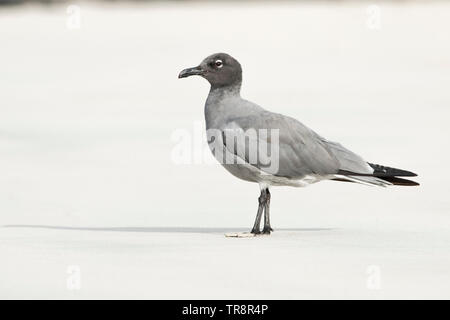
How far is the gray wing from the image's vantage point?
12.0 meters

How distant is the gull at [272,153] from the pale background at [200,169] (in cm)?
48

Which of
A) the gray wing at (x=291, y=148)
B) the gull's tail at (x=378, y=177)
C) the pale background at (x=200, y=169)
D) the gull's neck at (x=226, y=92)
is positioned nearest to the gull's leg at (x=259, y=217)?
the pale background at (x=200, y=169)

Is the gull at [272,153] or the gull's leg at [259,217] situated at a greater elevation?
the gull at [272,153]

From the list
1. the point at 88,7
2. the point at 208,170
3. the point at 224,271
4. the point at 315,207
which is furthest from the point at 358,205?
the point at 88,7

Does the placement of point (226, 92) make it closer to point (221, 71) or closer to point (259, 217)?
point (221, 71)

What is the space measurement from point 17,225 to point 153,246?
1662 millimetres

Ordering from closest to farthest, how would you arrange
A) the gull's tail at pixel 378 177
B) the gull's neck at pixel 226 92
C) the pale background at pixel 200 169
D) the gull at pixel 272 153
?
the pale background at pixel 200 169, the gull at pixel 272 153, the gull's tail at pixel 378 177, the gull's neck at pixel 226 92

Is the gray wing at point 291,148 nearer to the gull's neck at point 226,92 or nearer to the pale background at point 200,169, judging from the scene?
the gull's neck at point 226,92

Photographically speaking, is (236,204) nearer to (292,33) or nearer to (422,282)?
(422,282)

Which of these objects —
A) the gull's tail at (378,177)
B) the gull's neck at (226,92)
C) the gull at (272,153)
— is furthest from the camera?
the gull's neck at (226,92)

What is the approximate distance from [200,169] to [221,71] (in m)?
3.89

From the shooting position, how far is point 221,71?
12.7 metres

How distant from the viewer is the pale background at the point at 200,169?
10.4 m

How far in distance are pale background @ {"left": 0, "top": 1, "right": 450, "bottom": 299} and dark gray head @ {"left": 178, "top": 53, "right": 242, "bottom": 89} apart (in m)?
1.30
